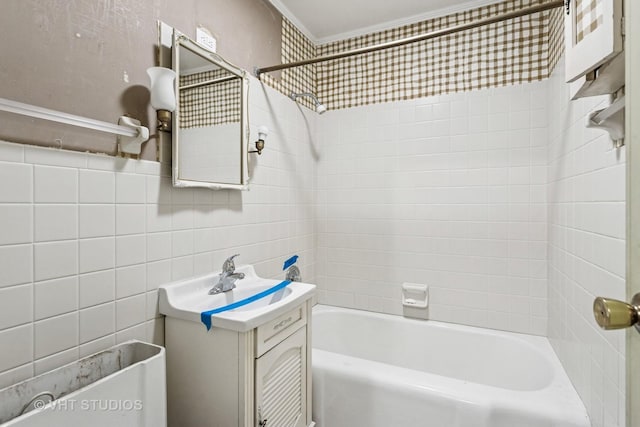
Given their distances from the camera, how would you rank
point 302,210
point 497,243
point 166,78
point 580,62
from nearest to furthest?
1. point 580,62
2. point 166,78
3. point 497,243
4. point 302,210

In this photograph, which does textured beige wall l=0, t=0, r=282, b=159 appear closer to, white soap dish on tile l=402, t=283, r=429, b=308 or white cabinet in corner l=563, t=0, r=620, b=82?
white cabinet in corner l=563, t=0, r=620, b=82

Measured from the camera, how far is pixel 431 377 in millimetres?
1490

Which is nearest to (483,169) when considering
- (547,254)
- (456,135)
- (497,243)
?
(456,135)

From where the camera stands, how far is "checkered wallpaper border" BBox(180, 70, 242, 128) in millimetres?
1417

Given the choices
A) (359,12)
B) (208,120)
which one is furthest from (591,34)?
(359,12)

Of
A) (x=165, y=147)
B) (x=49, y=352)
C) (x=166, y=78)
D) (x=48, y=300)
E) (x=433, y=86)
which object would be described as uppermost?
(x=433, y=86)

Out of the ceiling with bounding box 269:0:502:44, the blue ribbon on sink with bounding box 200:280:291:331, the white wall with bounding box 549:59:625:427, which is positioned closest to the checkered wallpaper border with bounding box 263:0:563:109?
the ceiling with bounding box 269:0:502:44

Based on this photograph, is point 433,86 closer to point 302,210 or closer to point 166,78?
point 302,210

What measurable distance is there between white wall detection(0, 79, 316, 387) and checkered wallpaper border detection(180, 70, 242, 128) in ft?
0.93

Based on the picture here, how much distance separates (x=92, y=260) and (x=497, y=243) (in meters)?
2.13

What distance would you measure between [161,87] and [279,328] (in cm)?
103

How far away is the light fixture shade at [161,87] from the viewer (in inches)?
48.0

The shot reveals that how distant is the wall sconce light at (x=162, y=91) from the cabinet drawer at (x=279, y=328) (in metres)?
0.89

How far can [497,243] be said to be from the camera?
2078mm
